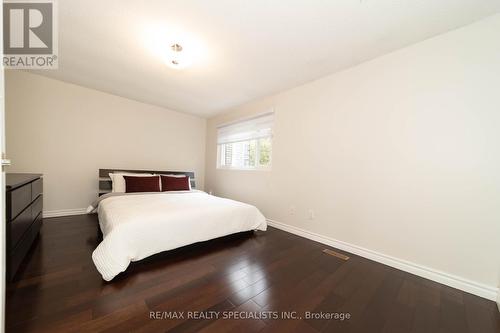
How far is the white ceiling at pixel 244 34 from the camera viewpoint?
149 centimetres

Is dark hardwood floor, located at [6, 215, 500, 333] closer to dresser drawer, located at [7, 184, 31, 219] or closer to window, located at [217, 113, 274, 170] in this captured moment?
dresser drawer, located at [7, 184, 31, 219]

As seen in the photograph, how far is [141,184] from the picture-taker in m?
3.09

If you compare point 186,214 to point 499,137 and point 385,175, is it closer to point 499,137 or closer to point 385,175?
point 385,175

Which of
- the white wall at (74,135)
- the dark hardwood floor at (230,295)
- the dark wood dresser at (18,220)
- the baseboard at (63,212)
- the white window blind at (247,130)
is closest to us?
the dark hardwood floor at (230,295)

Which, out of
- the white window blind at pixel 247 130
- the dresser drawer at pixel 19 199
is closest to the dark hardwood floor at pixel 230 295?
the dresser drawer at pixel 19 199

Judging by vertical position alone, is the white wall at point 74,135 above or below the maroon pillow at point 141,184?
above

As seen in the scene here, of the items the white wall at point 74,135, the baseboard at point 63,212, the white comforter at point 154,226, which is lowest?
the baseboard at point 63,212

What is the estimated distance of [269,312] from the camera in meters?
1.27

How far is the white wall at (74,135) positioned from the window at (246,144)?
4.06ft

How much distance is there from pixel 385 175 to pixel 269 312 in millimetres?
1760

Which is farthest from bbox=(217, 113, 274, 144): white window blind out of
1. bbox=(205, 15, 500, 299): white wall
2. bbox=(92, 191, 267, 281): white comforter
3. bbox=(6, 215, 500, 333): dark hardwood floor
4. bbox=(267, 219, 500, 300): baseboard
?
bbox=(6, 215, 500, 333): dark hardwood floor

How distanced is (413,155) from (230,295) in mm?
2123

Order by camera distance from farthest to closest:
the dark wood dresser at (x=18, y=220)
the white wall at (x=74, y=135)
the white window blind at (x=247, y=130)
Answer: the white window blind at (x=247, y=130) < the white wall at (x=74, y=135) < the dark wood dresser at (x=18, y=220)

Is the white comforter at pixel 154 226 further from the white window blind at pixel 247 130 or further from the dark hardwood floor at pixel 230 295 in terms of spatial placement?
the white window blind at pixel 247 130
